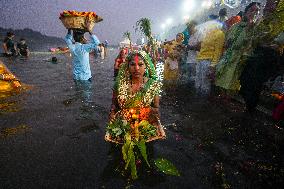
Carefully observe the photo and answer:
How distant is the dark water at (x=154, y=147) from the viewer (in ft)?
13.4

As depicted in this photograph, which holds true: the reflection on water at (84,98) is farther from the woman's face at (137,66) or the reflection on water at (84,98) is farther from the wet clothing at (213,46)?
the wet clothing at (213,46)

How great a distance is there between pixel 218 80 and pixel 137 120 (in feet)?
14.5

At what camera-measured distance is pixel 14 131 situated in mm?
5977

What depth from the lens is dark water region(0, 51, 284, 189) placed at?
4.07 meters

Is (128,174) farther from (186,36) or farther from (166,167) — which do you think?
(186,36)

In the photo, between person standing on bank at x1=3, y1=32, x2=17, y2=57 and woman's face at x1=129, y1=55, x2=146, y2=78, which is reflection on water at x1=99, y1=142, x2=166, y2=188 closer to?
woman's face at x1=129, y1=55, x2=146, y2=78

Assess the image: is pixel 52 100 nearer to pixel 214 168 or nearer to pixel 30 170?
pixel 30 170

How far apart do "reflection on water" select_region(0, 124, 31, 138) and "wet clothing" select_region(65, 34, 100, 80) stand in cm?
472

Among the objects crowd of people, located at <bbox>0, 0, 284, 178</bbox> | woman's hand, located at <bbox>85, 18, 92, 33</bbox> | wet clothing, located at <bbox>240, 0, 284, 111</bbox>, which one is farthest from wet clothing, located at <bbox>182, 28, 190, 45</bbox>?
wet clothing, located at <bbox>240, 0, 284, 111</bbox>

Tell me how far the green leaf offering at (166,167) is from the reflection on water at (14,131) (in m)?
3.31

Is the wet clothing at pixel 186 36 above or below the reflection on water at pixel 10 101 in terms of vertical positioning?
above

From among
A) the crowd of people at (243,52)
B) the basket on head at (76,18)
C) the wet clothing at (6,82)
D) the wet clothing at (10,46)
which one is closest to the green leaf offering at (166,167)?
the crowd of people at (243,52)

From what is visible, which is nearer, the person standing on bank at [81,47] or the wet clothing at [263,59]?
the wet clothing at [263,59]

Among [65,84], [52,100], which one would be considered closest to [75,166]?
[52,100]
